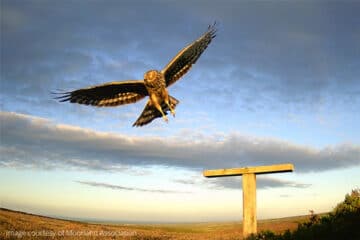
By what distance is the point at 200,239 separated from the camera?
48.4 ft

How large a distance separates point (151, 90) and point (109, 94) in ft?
6.17

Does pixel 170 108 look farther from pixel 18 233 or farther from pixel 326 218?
pixel 18 233

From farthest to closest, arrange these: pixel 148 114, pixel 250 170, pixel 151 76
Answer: pixel 148 114
pixel 151 76
pixel 250 170

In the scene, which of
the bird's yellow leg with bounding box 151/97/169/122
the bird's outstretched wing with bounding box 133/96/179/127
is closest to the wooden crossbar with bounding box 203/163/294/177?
the bird's yellow leg with bounding box 151/97/169/122

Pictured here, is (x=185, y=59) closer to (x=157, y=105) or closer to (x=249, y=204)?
(x=157, y=105)

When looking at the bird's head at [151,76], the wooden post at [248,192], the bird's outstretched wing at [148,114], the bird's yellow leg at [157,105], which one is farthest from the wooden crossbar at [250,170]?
the bird's head at [151,76]

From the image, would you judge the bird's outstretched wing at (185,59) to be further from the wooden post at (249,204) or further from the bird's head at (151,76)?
the wooden post at (249,204)

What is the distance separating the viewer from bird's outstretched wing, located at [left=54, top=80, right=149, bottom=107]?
13.1m

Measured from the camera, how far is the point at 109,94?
44.5 feet

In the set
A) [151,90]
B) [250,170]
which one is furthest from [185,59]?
[250,170]

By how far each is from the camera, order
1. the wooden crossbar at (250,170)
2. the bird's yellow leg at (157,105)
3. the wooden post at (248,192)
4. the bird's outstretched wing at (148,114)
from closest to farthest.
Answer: the wooden crossbar at (250,170) → the wooden post at (248,192) → the bird's yellow leg at (157,105) → the bird's outstretched wing at (148,114)

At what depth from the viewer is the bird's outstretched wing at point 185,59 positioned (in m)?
13.1

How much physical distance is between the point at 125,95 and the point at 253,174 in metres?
5.72

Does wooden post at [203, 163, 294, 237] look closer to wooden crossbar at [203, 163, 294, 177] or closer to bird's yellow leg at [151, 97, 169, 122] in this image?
wooden crossbar at [203, 163, 294, 177]
